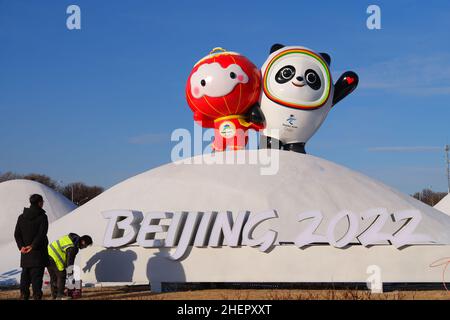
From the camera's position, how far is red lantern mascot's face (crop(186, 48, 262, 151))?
835 inches

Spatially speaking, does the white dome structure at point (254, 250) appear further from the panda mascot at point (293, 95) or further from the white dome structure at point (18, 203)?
the white dome structure at point (18, 203)

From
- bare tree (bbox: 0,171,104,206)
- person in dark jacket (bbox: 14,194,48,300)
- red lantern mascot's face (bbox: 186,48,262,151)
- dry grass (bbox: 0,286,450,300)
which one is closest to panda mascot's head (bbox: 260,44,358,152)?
red lantern mascot's face (bbox: 186,48,262,151)

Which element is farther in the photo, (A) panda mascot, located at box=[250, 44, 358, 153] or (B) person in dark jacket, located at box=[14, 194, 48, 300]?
(A) panda mascot, located at box=[250, 44, 358, 153]

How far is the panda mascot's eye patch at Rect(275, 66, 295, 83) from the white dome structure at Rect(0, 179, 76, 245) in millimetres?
17740

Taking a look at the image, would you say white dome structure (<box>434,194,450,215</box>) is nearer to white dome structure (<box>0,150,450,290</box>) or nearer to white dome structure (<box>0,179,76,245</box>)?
white dome structure (<box>0,179,76,245</box>)

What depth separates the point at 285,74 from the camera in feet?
70.3

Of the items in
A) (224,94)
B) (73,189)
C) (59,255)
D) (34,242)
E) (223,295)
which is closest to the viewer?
(34,242)

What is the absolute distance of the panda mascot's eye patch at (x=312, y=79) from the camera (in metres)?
21.4

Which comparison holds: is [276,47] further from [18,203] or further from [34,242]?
[18,203]

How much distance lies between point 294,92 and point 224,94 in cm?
261

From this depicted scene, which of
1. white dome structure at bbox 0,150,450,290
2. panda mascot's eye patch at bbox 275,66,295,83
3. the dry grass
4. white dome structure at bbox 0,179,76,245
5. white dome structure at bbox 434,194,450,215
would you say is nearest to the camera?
the dry grass

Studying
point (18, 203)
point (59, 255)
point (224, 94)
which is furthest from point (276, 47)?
point (18, 203)

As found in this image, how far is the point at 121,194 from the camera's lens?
2142cm
